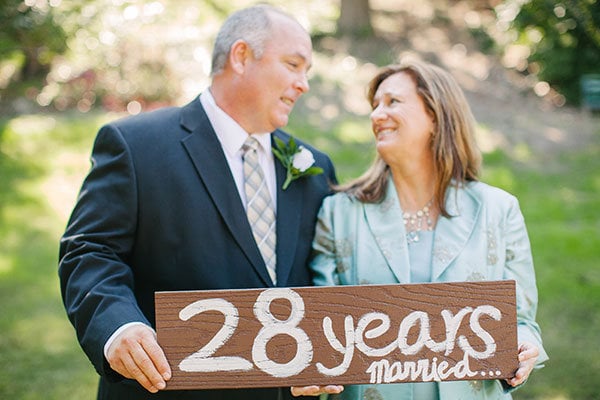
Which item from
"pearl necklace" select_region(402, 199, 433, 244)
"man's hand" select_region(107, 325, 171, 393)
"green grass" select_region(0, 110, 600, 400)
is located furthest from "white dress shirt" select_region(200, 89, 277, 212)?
"green grass" select_region(0, 110, 600, 400)

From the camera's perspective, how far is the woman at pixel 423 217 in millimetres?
2758

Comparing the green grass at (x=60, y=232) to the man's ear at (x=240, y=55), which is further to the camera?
the green grass at (x=60, y=232)

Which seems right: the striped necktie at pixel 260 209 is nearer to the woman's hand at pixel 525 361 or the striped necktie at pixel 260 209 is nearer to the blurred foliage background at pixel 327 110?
the woman's hand at pixel 525 361

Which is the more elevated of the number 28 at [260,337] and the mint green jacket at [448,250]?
the mint green jacket at [448,250]

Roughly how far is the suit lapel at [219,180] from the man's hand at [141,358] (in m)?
0.60

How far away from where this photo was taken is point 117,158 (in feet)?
8.75

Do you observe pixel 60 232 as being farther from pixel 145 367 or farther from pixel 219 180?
pixel 145 367

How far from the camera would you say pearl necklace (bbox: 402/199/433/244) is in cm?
292

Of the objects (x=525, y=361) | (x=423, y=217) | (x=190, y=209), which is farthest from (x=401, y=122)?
(x=525, y=361)

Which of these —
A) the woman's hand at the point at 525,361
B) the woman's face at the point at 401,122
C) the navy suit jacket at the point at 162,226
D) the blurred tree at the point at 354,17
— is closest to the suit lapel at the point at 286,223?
the navy suit jacket at the point at 162,226

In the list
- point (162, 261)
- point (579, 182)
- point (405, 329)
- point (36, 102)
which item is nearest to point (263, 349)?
point (405, 329)

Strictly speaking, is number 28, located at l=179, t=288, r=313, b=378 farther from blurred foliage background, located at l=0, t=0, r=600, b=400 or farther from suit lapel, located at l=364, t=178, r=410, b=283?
blurred foliage background, located at l=0, t=0, r=600, b=400

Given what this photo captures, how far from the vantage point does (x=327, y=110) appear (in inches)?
432

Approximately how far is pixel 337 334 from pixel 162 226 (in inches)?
33.5
